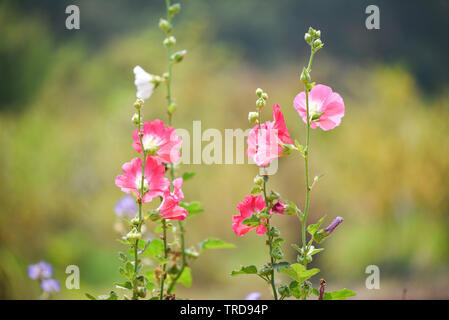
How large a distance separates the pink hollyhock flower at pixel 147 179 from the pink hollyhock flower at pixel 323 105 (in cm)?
15

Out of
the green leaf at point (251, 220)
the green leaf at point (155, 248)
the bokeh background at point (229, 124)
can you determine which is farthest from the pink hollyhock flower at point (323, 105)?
the bokeh background at point (229, 124)

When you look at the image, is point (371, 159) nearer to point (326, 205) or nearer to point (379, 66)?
point (326, 205)

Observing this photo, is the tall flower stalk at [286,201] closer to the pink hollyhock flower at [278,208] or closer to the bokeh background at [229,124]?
the pink hollyhock flower at [278,208]

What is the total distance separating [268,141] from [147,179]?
0.12 meters

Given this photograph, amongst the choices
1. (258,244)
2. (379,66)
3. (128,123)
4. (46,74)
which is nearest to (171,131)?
(258,244)

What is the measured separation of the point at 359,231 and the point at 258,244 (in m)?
0.53

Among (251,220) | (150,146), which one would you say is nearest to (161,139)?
(150,146)

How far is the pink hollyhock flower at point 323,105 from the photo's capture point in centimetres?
44

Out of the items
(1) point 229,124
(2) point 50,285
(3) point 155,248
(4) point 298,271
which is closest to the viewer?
(4) point 298,271

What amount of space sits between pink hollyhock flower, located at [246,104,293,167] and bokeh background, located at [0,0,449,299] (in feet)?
5.18

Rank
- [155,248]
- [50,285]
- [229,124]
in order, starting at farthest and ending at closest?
[229,124], [50,285], [155,248]

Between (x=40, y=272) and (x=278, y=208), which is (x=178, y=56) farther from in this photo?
(x=40, y=272)

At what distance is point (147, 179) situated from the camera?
44 cm

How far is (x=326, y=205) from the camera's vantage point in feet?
7.09
